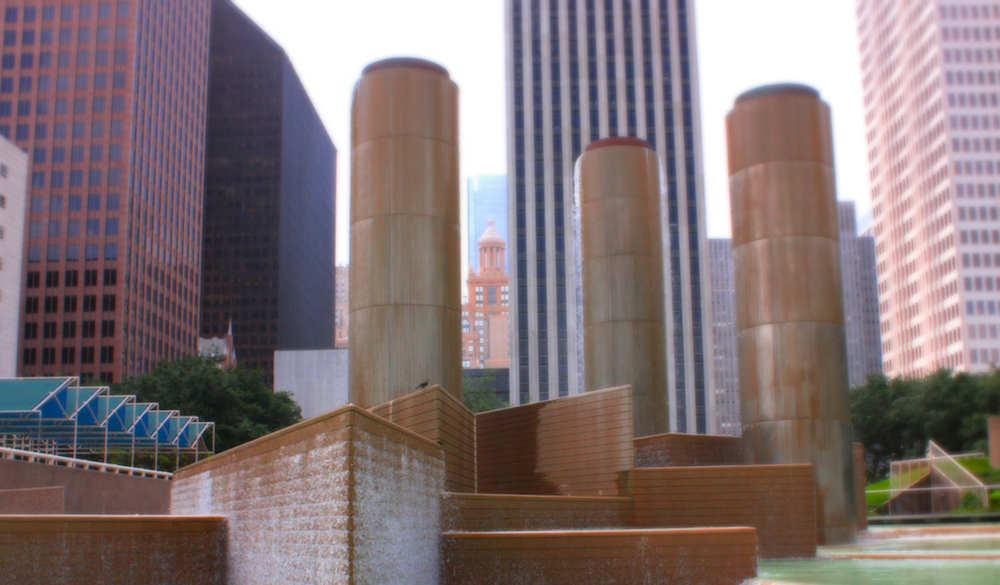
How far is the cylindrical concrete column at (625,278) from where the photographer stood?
80.2 ft

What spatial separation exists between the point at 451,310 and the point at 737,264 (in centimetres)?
693

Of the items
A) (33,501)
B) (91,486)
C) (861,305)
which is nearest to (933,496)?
(91,486)

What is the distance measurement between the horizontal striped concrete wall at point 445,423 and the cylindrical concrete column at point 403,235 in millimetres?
2320

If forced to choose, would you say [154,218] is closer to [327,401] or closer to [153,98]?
[153,98]

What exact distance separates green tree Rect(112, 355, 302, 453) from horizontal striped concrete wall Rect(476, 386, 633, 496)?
3595 cm

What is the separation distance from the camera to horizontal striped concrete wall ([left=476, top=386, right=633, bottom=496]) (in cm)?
1667

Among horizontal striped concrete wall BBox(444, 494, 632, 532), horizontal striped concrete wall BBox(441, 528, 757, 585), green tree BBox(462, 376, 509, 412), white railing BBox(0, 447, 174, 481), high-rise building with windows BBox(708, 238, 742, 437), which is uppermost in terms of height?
high-rise building with windows BBox(708, 238, 742, 437)

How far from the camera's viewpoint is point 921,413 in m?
60.8

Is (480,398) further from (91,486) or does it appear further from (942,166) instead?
(942,166)

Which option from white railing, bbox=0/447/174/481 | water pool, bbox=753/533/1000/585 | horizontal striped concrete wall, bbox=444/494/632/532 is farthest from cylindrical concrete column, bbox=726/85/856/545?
white railing, bbox=0/447/174/481

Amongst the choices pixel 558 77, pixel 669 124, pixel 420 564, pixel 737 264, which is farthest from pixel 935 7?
pixel 420 564

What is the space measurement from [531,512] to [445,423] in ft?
6.37

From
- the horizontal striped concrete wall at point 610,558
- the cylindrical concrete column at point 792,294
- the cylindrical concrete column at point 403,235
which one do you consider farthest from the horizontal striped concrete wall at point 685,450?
the horizontal striped concrete wall at point 610,558

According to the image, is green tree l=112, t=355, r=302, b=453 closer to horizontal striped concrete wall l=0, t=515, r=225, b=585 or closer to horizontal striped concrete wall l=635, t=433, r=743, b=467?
horizontal striped concrete wall l=635, t=433, r=743, b=467
